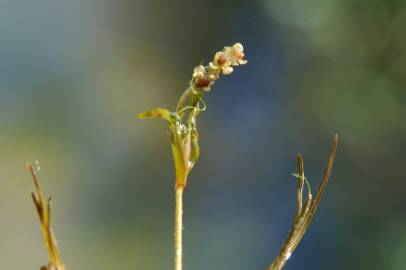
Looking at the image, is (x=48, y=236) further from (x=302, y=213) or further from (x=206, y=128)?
(x=206, y=128)

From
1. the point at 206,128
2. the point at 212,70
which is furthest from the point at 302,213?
the point at 206,128

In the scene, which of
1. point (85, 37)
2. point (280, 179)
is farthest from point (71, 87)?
point (280, 179)

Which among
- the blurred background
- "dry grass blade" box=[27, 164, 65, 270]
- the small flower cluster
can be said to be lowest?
"dry grass blade" box=[27, 164, 65, 270]

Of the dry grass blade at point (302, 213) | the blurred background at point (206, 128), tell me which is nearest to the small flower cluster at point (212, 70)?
the dry grass blade at point (302, 213)

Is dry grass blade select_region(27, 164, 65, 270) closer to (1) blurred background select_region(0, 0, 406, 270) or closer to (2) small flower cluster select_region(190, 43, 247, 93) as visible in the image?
(2) small flower cluster select_region(190, 43, 247, 93)

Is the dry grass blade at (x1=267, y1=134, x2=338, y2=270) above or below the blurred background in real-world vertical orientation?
below

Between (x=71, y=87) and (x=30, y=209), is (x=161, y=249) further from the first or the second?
(x=71, y=87)

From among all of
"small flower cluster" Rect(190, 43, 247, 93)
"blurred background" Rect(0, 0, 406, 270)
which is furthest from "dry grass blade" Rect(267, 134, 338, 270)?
"blurred background" Rect(0, 0, 406, 270)

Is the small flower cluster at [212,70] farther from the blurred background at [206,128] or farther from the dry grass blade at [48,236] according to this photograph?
the blurred background at [206,128]
